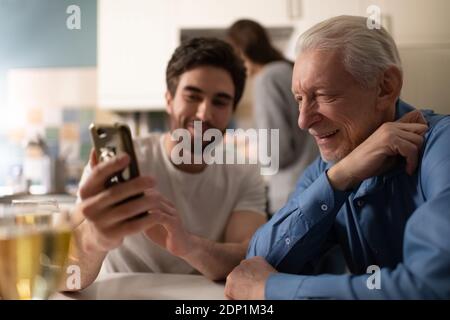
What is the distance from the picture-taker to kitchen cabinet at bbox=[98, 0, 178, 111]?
1.76m

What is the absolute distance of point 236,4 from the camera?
1.78 metres

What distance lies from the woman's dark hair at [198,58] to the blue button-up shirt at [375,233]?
0.86ft

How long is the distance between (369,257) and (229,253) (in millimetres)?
217

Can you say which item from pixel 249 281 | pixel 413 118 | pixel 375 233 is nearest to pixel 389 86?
pixel 413 118

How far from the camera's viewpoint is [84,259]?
58 cm

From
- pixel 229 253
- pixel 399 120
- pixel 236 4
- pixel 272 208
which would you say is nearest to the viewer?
pixel 399 120

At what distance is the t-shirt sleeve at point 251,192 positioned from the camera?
86 cm

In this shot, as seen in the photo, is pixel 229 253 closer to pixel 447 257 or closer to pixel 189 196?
pixel 189 196

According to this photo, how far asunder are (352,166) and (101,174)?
1.04 ft

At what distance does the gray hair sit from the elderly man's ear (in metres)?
0.01

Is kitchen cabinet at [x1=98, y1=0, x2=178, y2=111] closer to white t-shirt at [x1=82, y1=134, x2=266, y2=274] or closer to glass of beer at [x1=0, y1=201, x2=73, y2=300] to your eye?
white t-shirt at [x1=82, y1=134, x2=266, y2=274]

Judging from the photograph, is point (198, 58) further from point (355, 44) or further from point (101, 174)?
point (101, 174)

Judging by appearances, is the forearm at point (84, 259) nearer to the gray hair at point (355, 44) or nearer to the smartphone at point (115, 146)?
the smartphone at point (115, 146)
